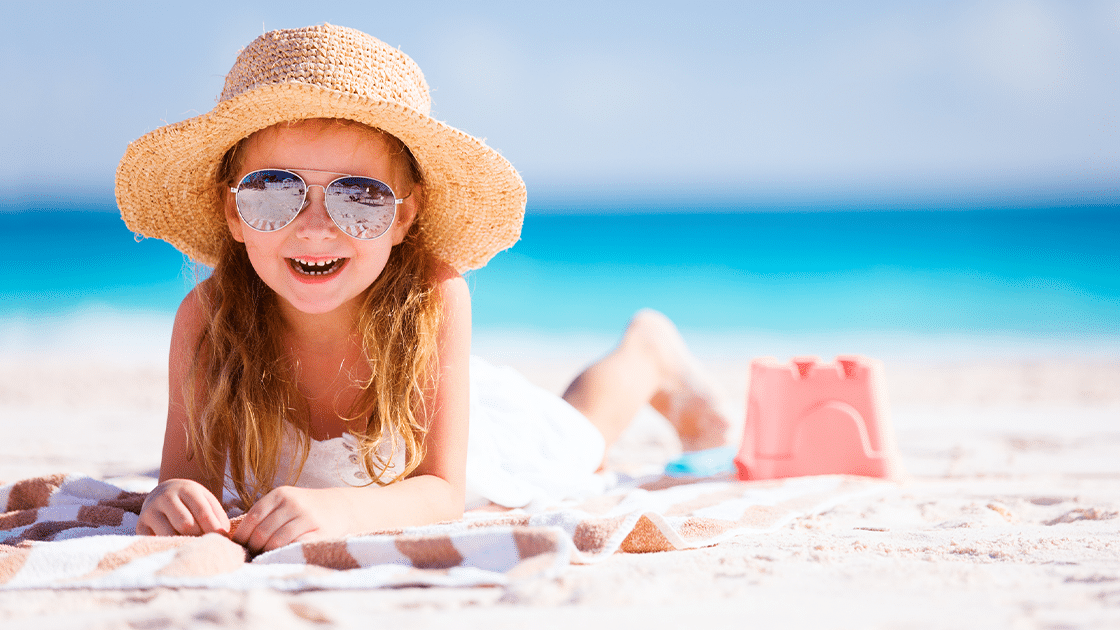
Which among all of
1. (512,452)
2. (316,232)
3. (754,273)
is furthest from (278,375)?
(754,273)

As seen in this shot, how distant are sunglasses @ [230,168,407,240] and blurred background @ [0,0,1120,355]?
566 inches

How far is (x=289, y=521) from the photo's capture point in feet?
5.41

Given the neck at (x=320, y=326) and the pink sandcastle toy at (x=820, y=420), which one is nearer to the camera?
the neck at (x=320, y=326)

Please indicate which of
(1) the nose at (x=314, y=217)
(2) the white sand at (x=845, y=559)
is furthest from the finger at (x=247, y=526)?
(1) the nose at (x=314, y=217)

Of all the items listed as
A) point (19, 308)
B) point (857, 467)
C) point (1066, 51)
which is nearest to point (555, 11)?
point (1066, 51)

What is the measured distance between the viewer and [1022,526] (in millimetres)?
2080

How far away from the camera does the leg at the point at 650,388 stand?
3207 millimetres

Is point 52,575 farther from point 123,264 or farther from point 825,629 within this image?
point 123,264

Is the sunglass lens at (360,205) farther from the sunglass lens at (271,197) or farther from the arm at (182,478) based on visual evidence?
the arm at (182,478)

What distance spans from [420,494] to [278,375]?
574mm

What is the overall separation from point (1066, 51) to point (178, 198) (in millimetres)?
28666

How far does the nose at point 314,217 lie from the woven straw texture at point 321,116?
178mm

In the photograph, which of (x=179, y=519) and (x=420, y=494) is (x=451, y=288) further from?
(x=179, y=519)

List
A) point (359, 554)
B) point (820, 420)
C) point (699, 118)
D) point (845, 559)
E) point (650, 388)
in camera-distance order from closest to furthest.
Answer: point (359, 554) < point (845, 559) < point (820, 420) < point (650, 388) < point (699, 118)
